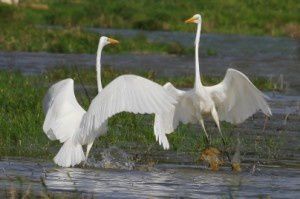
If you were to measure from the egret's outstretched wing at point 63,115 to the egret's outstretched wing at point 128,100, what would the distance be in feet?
1.79

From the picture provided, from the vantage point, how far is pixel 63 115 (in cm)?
1173

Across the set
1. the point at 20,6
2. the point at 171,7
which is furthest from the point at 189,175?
the point at 171,7

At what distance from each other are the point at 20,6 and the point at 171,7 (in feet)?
22.3

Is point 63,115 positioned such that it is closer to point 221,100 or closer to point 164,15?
point 221,100

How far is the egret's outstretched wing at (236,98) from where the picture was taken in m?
13.1

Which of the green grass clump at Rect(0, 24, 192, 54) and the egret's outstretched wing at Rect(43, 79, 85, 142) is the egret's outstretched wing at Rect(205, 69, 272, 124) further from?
the green grass clump at Rect(0, 24, 192, 54)

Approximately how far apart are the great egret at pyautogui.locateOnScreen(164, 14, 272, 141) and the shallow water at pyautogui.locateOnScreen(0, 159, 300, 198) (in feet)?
4.32

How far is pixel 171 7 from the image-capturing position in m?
42.7

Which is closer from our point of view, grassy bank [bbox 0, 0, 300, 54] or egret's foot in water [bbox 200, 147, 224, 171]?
egret's foot in water [bbox 200, 147, 224, 171]

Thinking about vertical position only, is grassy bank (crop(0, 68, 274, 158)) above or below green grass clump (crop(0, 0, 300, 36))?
below

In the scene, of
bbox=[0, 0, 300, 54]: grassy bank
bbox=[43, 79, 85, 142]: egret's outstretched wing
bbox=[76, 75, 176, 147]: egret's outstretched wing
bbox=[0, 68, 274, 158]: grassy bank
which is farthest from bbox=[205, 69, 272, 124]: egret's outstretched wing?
bbox=[0, 0, 300, 54]: grassy bank

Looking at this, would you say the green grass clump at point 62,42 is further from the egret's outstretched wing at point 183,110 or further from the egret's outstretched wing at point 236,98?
the egret's outstretched wing at point 236,98

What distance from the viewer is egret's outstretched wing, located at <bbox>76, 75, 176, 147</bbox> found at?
34.2ft

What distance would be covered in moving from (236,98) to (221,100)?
0.22 meters
